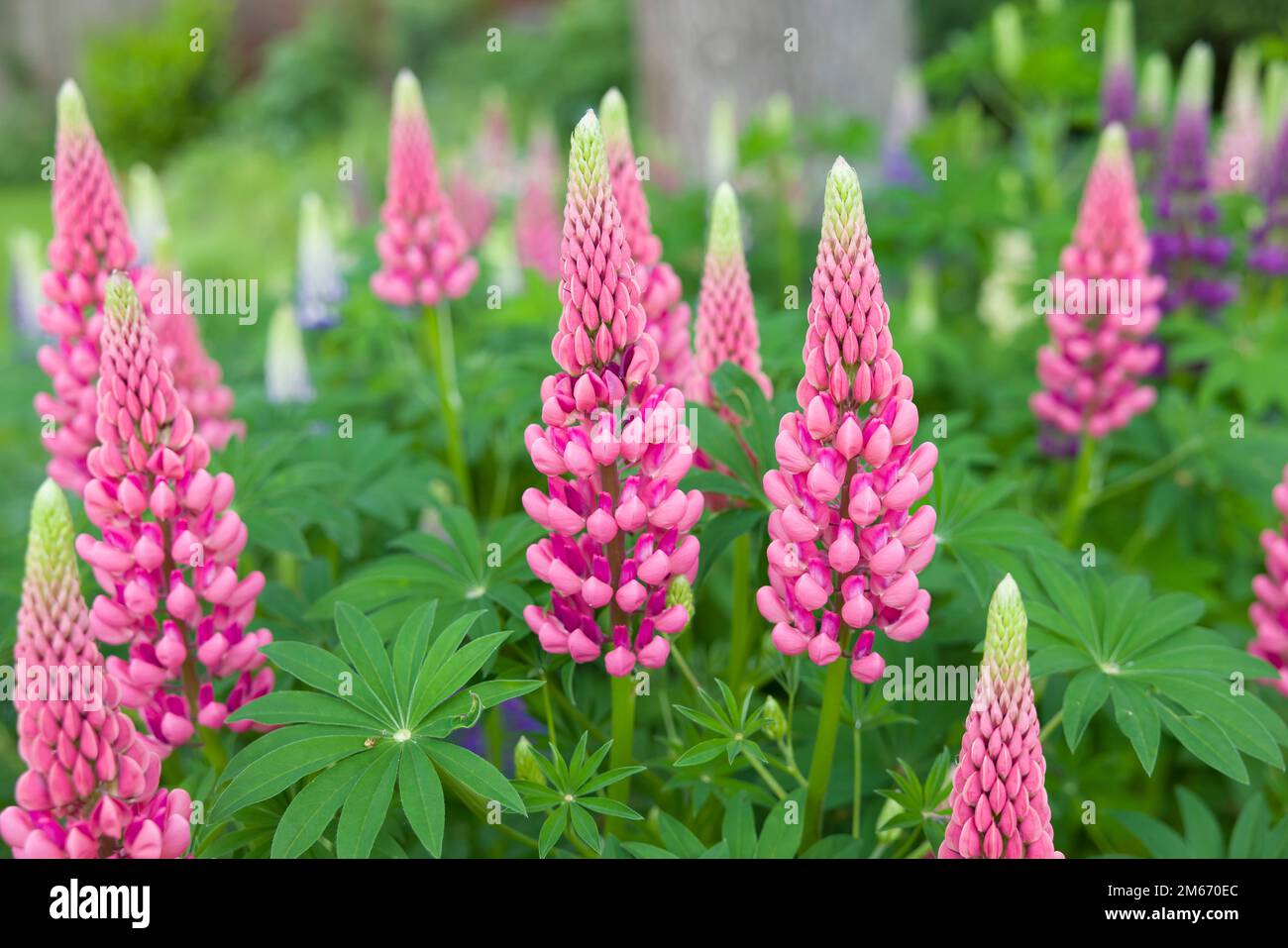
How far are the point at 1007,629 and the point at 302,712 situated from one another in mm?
1200

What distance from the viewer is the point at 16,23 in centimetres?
2477

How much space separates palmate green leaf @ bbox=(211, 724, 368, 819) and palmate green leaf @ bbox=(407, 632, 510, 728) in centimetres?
11

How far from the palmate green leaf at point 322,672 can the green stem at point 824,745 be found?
832 mm

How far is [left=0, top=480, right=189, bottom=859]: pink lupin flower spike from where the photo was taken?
1.66 meters

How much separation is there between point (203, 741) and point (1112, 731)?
2.58m

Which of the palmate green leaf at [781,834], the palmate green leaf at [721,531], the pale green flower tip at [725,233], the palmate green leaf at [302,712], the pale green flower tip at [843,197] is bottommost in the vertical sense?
the palmate green leaf at [781,834]

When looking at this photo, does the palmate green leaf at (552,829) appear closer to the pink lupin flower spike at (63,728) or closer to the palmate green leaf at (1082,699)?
the pink lupin flower spike at (63,728)

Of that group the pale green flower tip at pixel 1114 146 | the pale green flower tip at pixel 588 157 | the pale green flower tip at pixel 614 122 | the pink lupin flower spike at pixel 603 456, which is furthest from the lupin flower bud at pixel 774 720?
the pale green flower tip at pixel 1114 146

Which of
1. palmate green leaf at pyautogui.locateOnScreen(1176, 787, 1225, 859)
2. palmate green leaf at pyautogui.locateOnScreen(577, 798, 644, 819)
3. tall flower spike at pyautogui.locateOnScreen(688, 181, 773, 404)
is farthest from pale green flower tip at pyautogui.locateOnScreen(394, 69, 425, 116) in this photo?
palmate green leaf at pyautogui.locateOnScreen(1176, 787, 1225, 859)

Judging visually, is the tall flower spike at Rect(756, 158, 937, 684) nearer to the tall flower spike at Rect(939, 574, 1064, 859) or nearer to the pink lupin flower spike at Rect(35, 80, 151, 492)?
the tall flower spike at Rect(939, 574, 1064, 859)

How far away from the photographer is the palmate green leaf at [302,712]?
201 centimetres

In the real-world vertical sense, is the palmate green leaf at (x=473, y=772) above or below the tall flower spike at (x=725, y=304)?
below

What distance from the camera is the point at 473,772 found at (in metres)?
1.94
